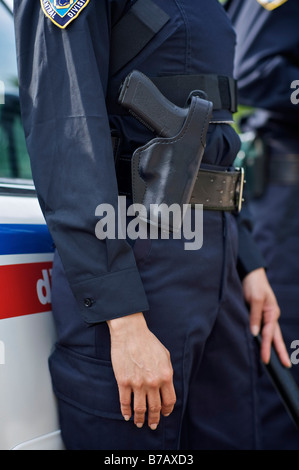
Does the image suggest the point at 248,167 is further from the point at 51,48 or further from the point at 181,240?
the point at 51,48

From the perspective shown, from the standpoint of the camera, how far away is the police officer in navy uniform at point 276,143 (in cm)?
212

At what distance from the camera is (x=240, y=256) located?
1438 mm

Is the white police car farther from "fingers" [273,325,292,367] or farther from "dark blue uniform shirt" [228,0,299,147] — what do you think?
"dark blue uniform shirt" [228,0,299,147]

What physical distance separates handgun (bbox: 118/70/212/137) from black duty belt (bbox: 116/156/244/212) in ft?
0.33

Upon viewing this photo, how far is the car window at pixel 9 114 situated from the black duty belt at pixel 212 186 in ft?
2.17

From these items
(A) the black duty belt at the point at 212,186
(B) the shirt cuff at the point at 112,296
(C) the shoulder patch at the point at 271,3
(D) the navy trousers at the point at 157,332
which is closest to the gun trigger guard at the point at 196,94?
(A) the black duty belt at the point at 212,186

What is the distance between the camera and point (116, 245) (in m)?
0.98

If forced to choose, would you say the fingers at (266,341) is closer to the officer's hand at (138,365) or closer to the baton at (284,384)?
the baton at (284,384)

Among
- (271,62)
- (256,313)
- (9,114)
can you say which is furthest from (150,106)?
(271,62)

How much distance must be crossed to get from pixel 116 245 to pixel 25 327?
1.03 ft

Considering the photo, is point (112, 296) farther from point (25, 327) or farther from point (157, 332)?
point (25, 327)

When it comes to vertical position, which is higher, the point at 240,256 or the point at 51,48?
the point at 51,48

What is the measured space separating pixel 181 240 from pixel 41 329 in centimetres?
39

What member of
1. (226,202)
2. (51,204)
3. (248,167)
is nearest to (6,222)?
(51,204)
